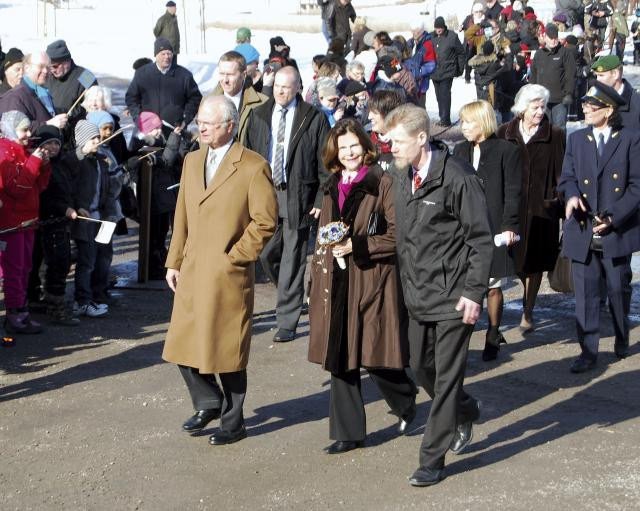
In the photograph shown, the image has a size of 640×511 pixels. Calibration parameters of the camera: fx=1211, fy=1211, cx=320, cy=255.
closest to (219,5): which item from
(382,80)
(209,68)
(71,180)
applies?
(209,68)

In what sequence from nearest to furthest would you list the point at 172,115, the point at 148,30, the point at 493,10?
the point at 172,115
the point at 493,10
the point at 148,30

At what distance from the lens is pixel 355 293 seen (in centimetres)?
677

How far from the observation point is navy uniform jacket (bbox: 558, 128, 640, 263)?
27.2ft

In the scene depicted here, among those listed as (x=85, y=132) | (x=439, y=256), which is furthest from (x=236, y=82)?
(x=439, y=256)

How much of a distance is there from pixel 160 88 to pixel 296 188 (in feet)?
12.2

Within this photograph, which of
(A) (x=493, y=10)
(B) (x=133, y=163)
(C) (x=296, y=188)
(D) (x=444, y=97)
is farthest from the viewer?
(A) (x=493, y=10)

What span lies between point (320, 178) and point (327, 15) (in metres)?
16.7

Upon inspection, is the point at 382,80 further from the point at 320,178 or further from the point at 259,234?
the point at 259,234

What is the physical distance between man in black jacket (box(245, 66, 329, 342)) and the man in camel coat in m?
2.53

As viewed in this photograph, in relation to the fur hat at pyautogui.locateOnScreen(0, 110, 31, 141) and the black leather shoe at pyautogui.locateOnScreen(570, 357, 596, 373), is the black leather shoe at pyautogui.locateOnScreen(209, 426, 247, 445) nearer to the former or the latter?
the black leather shoe at pyautogui.locateOnScreen(570, 357, 596, 373)

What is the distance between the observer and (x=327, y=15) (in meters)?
25.7

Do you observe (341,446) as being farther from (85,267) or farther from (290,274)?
(85,267)

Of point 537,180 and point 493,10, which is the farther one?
point 493,10

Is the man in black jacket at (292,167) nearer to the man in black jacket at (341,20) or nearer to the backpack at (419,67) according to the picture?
the backpack at (419,67)
